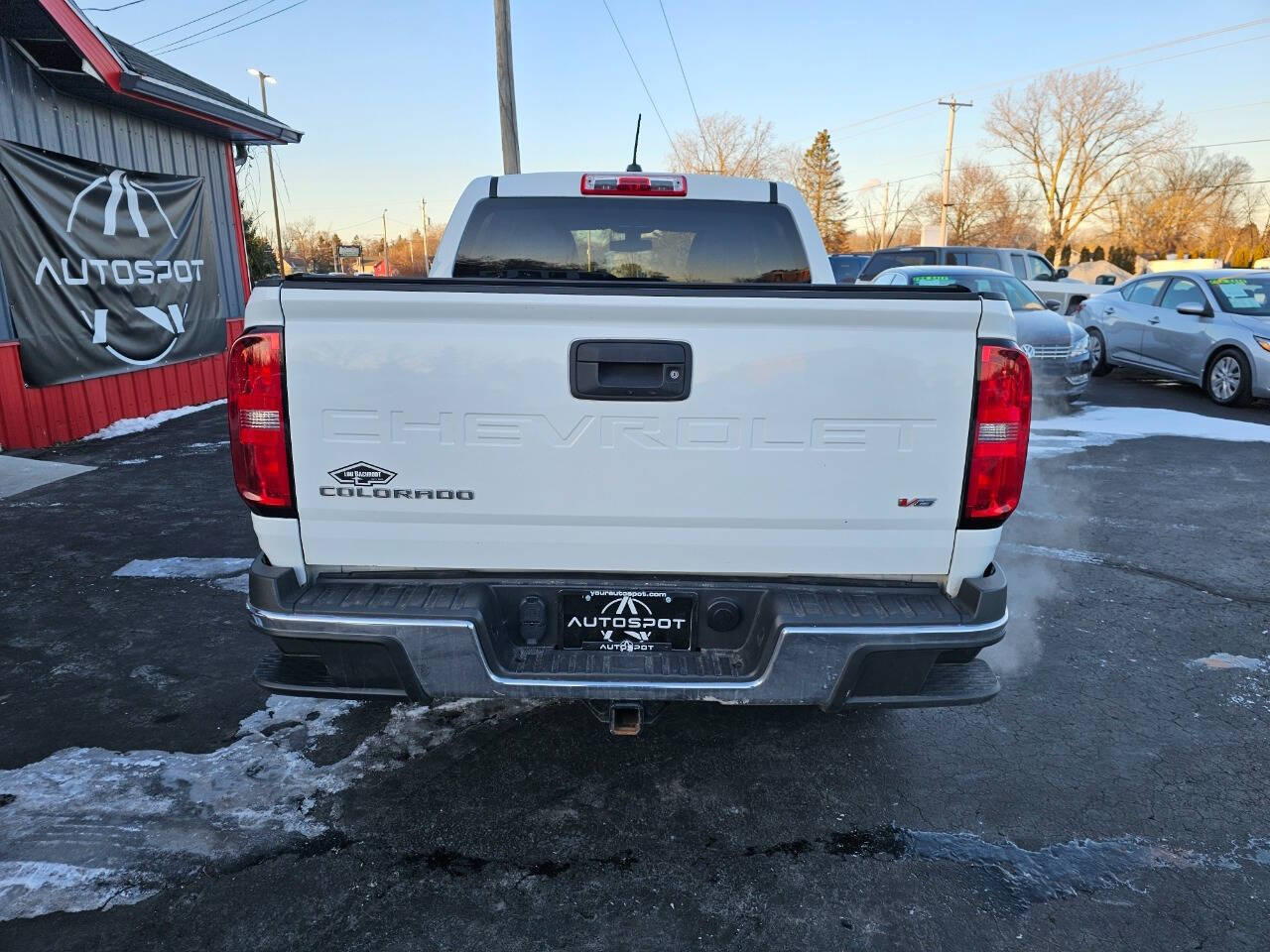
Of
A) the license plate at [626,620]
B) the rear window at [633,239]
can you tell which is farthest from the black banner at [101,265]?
the license plate at [626,620]

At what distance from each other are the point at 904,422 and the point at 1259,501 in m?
6.15

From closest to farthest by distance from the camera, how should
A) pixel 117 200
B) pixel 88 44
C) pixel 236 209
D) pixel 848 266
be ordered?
pixel 88 44, pixel 117 200, pixel 236 209, pixel 848 266

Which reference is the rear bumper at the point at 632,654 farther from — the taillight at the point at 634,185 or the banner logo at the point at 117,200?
the banner logo at the point at 117,200

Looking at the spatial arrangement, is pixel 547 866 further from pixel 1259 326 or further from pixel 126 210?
pixel 1259 326

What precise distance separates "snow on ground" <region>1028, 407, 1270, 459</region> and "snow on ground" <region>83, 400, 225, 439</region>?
1001 cm

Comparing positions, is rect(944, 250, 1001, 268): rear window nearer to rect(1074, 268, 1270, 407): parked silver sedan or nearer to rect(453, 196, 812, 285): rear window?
rect(1074, 268, 1270, 407): parked silver sedan

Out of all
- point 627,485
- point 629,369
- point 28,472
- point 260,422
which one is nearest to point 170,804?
point 260,422

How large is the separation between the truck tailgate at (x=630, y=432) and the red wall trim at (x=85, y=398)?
7.74m

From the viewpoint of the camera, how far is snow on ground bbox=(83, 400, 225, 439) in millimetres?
9368

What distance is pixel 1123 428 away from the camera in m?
9.82

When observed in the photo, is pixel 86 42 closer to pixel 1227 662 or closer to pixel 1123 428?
pixel 1227 662

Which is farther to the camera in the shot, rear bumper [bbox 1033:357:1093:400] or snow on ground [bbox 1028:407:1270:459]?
rear bumper [bbox 1033:357:1093:400]

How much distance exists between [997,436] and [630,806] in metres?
1.71

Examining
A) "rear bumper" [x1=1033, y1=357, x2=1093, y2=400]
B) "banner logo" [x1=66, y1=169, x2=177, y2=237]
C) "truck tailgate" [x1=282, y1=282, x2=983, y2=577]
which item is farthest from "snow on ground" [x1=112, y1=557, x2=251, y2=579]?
"rear bumper" [x1=1033, y1=357, x2=1093, y2=400]
